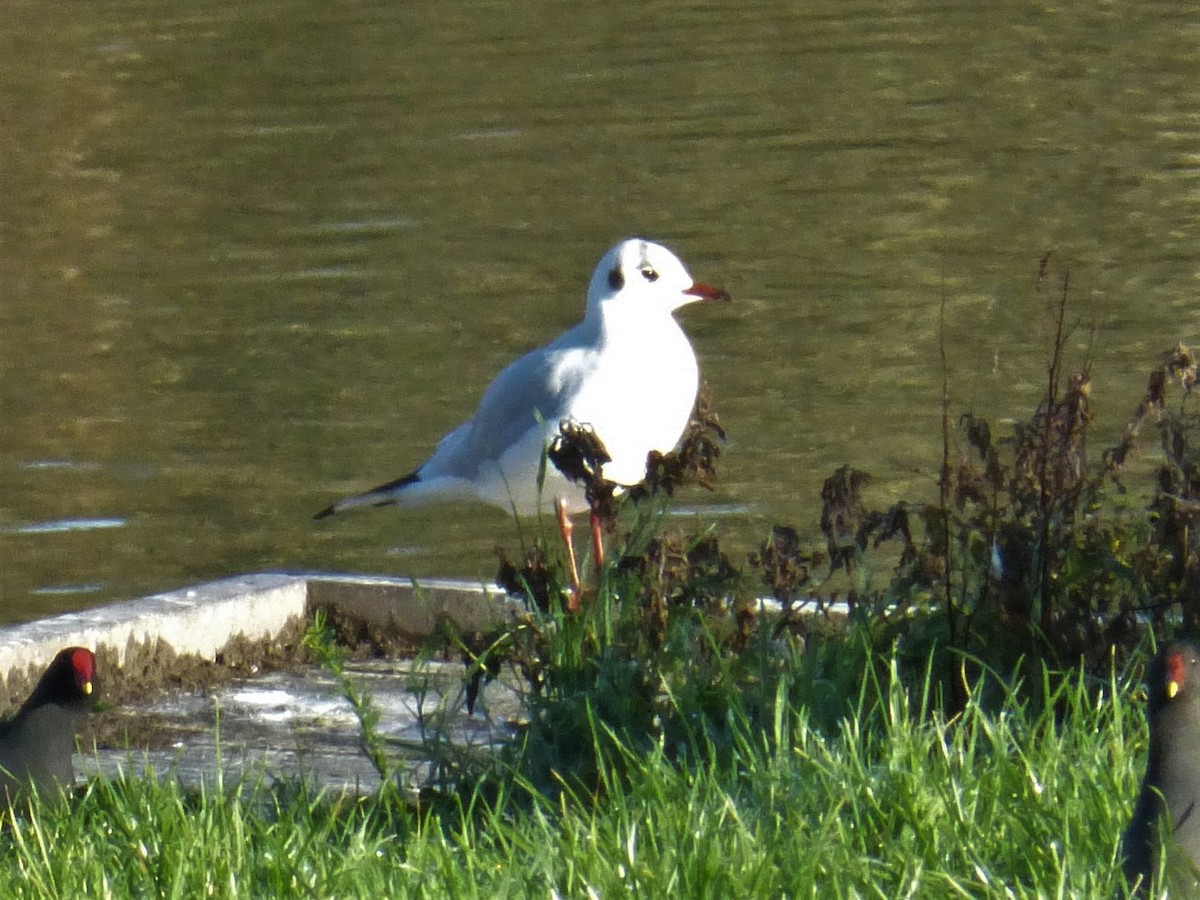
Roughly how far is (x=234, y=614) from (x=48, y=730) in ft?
5.63

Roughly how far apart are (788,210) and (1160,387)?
1045cm

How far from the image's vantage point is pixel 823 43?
22.2 meters

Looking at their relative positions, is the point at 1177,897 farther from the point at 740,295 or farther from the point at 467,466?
the point at 740,295

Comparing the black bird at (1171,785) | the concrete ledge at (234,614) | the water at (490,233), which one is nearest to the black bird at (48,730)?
the concrete ledge at (234,614)

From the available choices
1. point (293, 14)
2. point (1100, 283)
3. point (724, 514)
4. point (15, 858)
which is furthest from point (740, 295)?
point (293, 14)

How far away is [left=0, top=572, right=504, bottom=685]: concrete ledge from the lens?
6.36 m

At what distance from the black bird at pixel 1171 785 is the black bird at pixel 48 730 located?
7.63ft

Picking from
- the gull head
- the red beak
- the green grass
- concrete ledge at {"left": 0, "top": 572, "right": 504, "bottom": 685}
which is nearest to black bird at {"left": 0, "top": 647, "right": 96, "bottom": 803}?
the green grass

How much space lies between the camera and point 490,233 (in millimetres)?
15250

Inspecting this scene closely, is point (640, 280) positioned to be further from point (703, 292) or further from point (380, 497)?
point (380, 497)

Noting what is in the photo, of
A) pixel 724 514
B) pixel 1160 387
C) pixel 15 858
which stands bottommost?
pixel 724 514

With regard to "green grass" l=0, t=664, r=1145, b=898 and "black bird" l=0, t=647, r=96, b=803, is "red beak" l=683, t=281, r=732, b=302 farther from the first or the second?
"green grass" l=0, t=664, r=1145, b=898

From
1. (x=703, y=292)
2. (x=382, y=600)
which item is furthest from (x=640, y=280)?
(x=382, y=600)

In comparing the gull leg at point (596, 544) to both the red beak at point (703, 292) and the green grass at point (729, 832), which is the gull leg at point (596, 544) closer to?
the green grass at point (729, 832)
